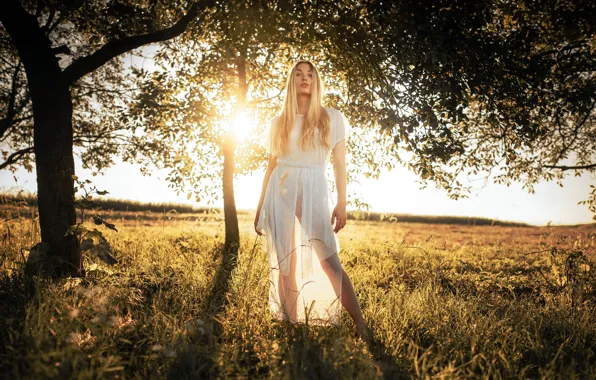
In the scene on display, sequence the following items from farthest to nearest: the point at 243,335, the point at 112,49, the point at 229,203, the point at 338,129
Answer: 1. the point at 229,203
2. the point at 112,49
3. the point at 338,129
4. the point at 243,335

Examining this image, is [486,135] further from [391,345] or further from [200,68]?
[391,345]

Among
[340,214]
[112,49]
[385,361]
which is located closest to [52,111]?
[112,49]

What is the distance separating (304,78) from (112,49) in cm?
381

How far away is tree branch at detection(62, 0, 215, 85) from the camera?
619cm

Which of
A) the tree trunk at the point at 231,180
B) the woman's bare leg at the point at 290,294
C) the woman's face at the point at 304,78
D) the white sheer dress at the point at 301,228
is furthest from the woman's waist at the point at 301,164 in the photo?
the tree trunk at the point at 231,180

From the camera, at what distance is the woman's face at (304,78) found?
412 cm

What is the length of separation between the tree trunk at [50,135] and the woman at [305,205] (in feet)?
11.5

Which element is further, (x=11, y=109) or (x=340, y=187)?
(x=11, y=109)

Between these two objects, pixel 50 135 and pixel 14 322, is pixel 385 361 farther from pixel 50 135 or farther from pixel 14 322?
pixel 50 135

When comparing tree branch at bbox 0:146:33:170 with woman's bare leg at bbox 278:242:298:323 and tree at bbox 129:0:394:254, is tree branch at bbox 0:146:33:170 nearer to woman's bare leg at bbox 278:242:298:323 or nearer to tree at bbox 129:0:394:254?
tree at bbox 129:0:394:254

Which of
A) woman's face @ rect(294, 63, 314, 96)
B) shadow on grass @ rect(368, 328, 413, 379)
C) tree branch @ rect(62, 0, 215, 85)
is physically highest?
tree branch @ rect(62, 0, 215, 85)

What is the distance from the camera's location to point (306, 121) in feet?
13.4

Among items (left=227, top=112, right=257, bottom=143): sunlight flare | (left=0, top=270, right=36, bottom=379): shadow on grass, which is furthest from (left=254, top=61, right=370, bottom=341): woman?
(left=227, top=112, right=257, bottom=143): sunlight flare

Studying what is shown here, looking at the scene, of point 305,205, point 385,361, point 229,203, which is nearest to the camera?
point 385,361
